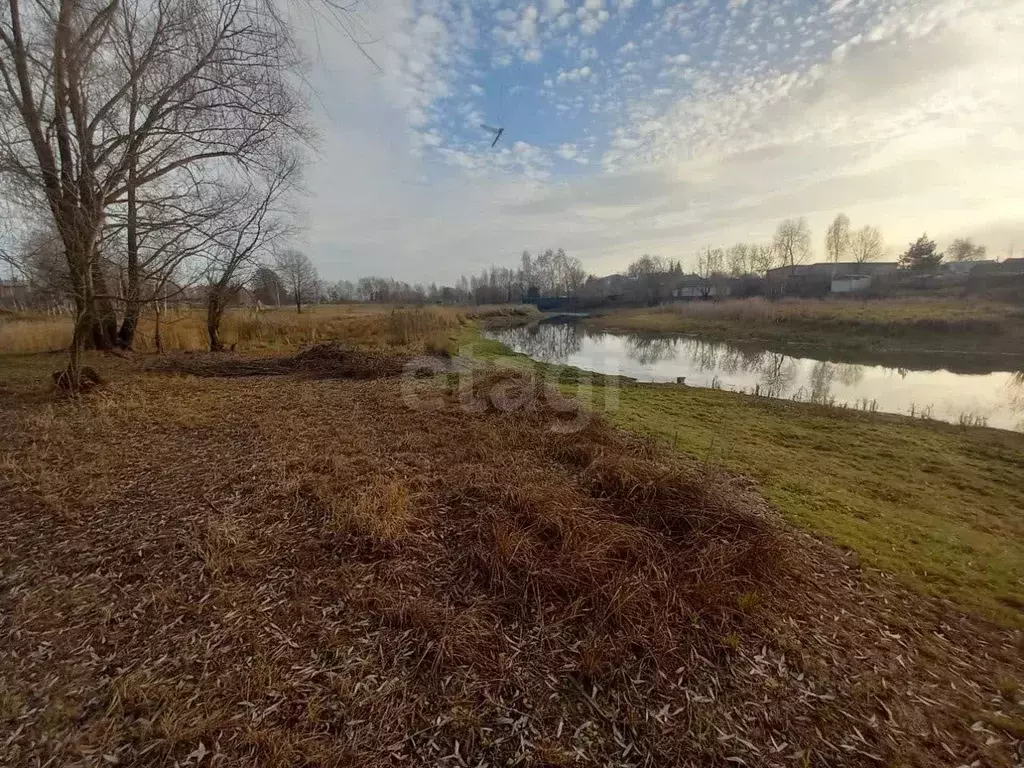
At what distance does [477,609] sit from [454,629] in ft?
0.78

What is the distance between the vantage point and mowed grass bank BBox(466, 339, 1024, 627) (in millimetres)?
3787

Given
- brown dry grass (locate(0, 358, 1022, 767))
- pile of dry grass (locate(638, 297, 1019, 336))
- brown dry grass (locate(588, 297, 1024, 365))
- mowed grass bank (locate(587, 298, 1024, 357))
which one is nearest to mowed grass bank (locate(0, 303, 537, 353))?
brown dry grass (locate(0, 358, 1022, 767))

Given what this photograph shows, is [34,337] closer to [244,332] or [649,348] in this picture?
[244,332]

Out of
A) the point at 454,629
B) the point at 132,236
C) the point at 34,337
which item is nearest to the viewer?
the point at 454,629

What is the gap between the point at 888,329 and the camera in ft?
81.6

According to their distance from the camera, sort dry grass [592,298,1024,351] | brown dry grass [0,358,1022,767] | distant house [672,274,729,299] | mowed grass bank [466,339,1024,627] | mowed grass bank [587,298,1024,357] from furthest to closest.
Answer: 1. distant house [672,274,729,299]
2. dry grass [592,298,1024,351]
3. mowed grass bank [587,298,1024,357]
4. mowed grass bank [466,339,1024,627]
5. brown dry grass [0,358,1022,767]

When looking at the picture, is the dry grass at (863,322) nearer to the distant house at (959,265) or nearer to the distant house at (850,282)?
the distant house at (850,282)

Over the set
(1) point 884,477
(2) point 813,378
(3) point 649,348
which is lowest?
(2) point 813,378

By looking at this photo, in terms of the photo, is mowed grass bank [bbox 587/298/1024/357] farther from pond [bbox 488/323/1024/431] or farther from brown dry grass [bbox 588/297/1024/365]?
pond [bbox 488/323/1024/431]

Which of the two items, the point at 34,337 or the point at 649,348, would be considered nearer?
the point at 34,337

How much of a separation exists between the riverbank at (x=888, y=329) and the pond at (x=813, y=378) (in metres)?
2.66

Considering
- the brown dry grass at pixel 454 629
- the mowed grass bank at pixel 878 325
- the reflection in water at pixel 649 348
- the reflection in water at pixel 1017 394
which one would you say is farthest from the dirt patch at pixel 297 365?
the mowed grass bank at pixel 878 325

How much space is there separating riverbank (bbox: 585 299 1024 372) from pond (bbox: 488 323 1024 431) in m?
2.66

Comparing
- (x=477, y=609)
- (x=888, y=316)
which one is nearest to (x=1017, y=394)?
(x=888, y=316)
